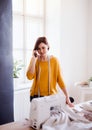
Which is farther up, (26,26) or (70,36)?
(26,26)

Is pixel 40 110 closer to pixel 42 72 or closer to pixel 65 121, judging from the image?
pixel 65 121

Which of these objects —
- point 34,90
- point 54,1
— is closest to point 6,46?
point 34,90

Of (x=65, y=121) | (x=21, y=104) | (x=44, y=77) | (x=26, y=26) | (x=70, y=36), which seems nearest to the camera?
(x=65, y=121)

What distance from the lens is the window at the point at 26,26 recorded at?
2988 mm

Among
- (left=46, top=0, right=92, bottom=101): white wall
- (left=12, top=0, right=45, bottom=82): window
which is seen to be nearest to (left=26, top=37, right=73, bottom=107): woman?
(left=12, top=0, right=45, bottom=82): window

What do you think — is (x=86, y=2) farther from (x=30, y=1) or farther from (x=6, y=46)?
(x=6, y=46)

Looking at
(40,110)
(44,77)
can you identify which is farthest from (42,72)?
(40,110)

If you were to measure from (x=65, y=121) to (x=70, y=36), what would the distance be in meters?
2.11

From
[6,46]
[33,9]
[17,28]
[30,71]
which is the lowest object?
[30,71]

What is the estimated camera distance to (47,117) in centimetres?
149

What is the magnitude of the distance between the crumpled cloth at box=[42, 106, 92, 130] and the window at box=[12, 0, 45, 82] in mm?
1590

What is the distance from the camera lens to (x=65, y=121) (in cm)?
145

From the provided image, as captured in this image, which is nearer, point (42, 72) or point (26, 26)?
point (42, 72)

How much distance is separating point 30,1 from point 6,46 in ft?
3.68
